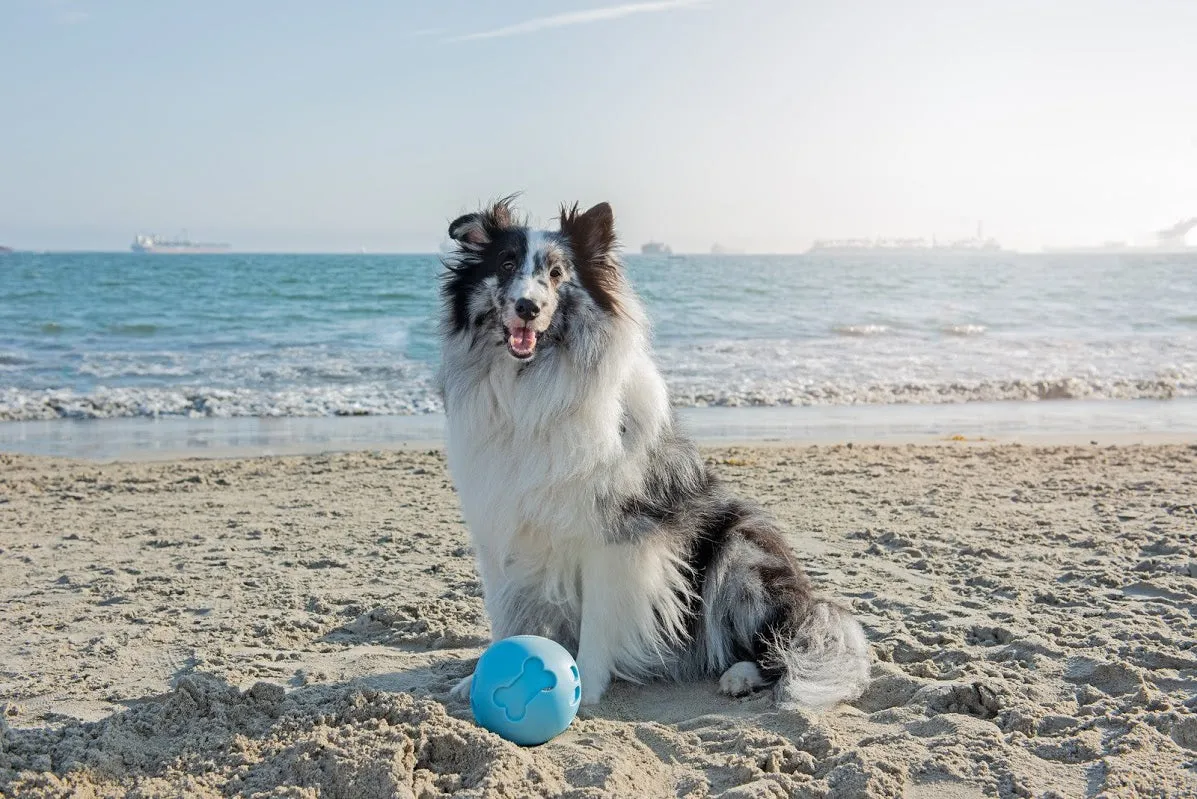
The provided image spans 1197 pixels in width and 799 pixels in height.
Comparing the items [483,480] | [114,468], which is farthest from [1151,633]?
[114,468]

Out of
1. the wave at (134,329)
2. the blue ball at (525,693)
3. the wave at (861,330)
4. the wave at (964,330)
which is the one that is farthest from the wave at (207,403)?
the wave at (964,330)

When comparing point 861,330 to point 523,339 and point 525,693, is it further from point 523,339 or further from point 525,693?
point 525,693

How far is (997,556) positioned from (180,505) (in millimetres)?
5083

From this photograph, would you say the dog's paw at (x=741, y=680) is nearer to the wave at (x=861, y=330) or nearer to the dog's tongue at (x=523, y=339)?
the dog's tongue at (x=523, y=339)

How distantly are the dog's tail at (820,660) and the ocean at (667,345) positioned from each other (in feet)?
4.81

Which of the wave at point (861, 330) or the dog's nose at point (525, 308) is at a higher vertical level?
the dog's nose at point (525, 308)

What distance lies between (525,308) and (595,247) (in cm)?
50

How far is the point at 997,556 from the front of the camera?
16.8ft

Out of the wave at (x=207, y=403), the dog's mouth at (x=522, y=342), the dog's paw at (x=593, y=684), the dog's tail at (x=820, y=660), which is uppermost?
the dog's mouth at (x=522, y=342)

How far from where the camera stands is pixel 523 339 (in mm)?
3260

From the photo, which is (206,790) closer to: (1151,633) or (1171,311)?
(1151,633)

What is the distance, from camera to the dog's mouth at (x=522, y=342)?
10.7 ft

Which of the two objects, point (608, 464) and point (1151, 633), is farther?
point (1151, 633)

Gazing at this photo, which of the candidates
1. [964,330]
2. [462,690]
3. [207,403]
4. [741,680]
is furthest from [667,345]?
[462,690]
